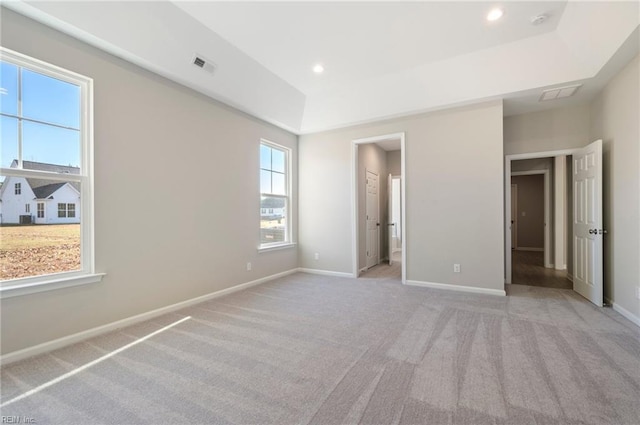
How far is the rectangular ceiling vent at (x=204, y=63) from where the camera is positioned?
299 cm

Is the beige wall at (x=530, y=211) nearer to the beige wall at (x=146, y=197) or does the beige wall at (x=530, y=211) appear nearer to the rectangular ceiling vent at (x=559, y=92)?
the rectangular ceiling vent at (x=559, y=92)

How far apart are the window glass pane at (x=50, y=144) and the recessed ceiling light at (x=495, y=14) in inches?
160

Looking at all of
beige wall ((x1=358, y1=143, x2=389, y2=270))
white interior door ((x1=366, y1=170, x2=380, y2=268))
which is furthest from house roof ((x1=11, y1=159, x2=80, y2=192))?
white interior door ((x1=366, y1=170, x2=380, y2=268))

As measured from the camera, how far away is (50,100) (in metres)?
2.38

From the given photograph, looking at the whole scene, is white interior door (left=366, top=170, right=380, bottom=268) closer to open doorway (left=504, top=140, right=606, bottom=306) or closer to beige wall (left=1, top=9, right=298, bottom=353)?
open doorway (left=504, top=140, right=606, bottom=306)

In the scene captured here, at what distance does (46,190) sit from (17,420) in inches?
68.4

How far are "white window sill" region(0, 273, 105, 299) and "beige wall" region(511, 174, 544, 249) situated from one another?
10.2m

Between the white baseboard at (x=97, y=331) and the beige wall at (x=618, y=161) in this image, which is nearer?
the white baseboard at (x=97, y=331)

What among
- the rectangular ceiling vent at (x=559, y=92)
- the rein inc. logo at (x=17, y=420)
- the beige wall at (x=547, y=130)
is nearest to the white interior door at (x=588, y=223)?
the beige wall at (x=547, y=130)

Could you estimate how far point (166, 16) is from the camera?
250cm

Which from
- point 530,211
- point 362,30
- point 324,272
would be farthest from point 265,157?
point 530,211

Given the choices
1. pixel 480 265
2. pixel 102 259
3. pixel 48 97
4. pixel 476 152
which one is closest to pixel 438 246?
pixel 480 265

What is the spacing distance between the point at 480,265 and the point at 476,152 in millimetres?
1628

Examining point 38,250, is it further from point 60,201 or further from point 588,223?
point 588,223
